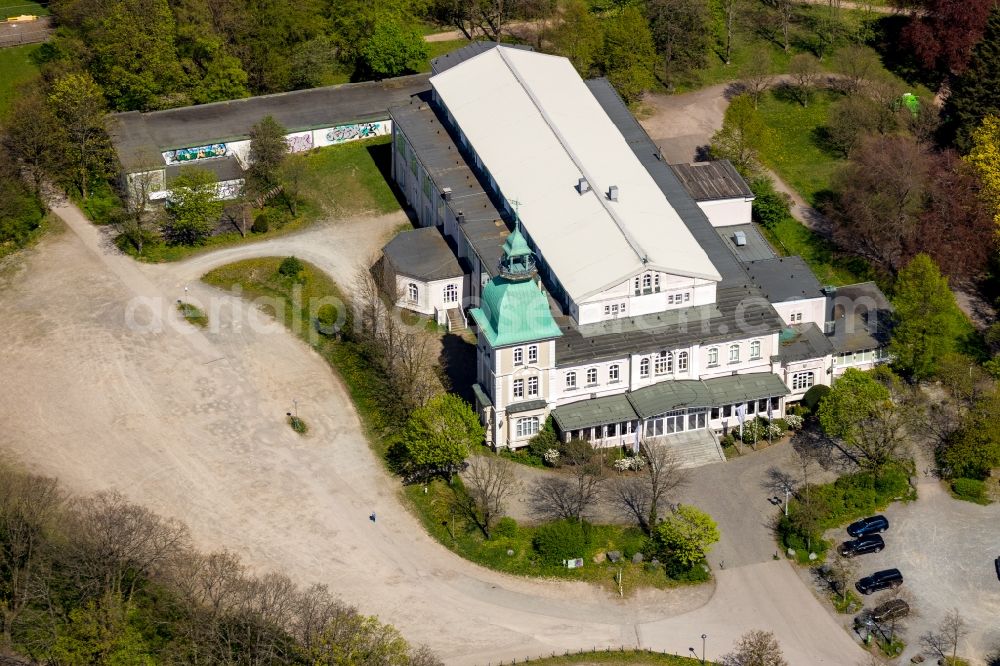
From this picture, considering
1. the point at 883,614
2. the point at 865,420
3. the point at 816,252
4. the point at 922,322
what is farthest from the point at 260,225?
the point at 883,614

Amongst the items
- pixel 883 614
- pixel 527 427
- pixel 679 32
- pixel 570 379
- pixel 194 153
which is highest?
pixel 679 32

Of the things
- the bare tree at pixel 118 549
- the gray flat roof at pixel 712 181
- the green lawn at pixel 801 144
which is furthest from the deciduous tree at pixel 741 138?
the bare tree at pixel 118 549

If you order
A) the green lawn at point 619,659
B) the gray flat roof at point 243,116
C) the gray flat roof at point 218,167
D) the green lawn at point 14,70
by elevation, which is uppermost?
the green lawn at point 619,659

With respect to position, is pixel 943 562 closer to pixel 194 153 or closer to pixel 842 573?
pixel 842 573

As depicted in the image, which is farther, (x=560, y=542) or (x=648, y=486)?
(x=648, y=486)

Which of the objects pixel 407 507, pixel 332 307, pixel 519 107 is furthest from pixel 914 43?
pixel 407 507

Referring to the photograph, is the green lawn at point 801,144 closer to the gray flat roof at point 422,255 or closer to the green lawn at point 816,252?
the green lawn at point 816,252

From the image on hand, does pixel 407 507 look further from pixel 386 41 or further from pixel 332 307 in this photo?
pixel 386 41
